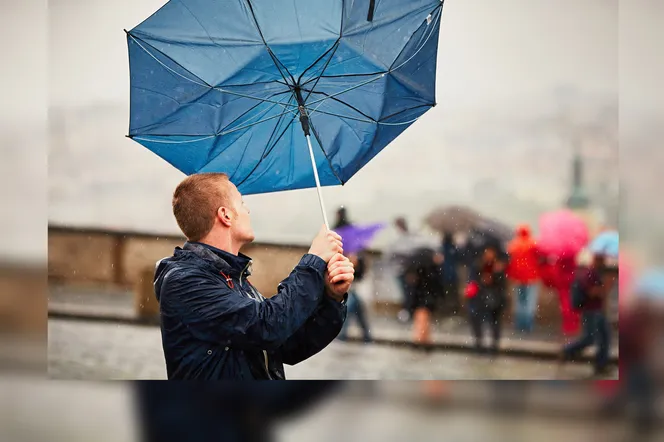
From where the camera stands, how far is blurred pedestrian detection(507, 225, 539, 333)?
4426 millimetres

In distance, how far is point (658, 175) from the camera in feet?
7.37

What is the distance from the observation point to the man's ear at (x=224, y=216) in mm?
1739

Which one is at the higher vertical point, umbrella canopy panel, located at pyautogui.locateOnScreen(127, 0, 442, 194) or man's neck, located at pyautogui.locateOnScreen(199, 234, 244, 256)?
umbrella canopy panel, located at pyautogui.locateOnScreen(127, 0, 442, 194)

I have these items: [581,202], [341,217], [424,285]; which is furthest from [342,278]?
[581,202]

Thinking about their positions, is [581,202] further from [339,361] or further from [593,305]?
[339,361]

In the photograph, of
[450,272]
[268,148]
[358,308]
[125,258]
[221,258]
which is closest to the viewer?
[221,258]

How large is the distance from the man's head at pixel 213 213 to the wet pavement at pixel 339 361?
1.91 m

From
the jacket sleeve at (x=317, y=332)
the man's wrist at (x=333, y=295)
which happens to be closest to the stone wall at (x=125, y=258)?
the jacket sleeve at (x=317, y=332)

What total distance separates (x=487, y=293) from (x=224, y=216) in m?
2.98

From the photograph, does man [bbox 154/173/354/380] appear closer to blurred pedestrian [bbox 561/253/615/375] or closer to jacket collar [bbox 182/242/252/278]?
jacket collar [bbox 182/242/252/278]

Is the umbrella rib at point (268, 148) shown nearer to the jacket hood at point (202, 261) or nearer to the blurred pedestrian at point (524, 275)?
the jacket hood at point (202, 261)

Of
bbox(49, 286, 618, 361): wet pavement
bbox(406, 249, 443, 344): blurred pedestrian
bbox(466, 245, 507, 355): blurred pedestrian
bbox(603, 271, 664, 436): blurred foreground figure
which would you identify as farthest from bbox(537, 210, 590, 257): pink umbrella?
bbox(603, 271, 664, 436): blurred foreground figure

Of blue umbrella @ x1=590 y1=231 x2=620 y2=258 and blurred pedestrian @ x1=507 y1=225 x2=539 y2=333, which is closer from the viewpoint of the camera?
blue umbrella @ x1=590 y1=231 x2=620 y2=258

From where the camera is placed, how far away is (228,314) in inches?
62.6
